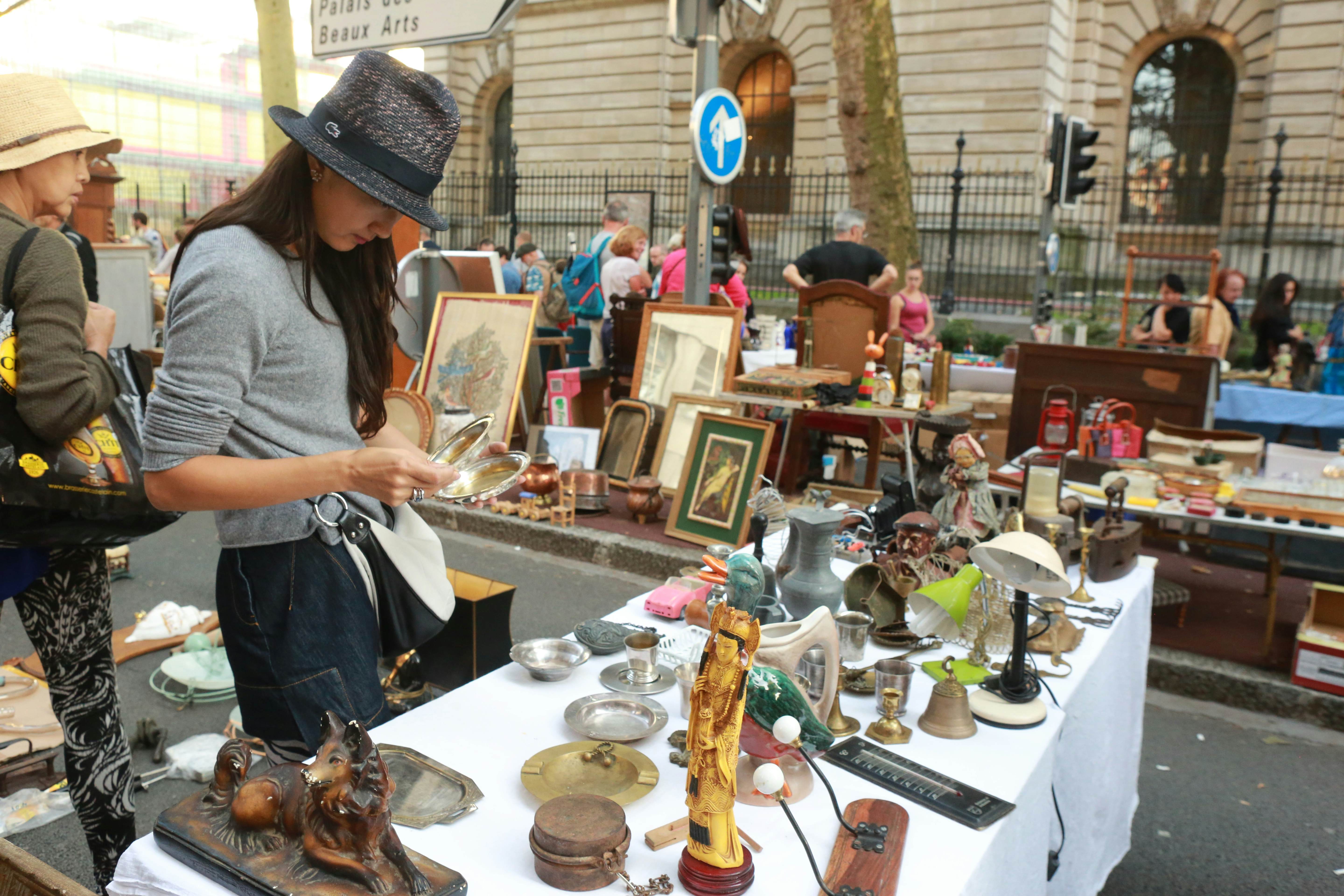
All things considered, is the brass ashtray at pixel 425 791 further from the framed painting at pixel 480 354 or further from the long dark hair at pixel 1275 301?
the long dark hair at pixel 1275 301

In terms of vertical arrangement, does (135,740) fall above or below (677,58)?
below

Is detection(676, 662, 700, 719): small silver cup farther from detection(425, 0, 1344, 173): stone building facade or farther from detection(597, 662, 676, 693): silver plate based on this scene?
detection(425, 0, 1344, 173): stone building facade

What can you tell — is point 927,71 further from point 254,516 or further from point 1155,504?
point 254,516

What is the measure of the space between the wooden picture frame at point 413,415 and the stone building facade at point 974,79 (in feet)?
47.9

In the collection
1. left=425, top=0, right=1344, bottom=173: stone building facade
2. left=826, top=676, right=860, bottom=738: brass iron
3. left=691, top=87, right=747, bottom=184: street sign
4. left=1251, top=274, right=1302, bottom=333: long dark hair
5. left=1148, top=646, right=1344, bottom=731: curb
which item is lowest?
left=1148, top=646, right=1344, bottom=731: curb

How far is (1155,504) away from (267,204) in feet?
12.6

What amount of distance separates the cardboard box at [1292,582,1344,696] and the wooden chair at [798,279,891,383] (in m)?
2.89

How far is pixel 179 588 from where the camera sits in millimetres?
5043

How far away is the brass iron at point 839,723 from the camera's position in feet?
6.13

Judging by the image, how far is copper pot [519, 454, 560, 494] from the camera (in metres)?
5.95

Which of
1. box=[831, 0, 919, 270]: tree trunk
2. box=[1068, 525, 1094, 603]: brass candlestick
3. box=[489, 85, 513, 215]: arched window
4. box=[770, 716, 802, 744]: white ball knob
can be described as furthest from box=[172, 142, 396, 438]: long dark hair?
box=[489, 85, 513, 215]: arched window

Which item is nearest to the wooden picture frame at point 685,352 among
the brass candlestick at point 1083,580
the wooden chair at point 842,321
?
the wooden chair at point 842,321

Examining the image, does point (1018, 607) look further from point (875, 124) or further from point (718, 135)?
point (875, 124)

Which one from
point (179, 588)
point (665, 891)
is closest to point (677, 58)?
point (179, 588)
